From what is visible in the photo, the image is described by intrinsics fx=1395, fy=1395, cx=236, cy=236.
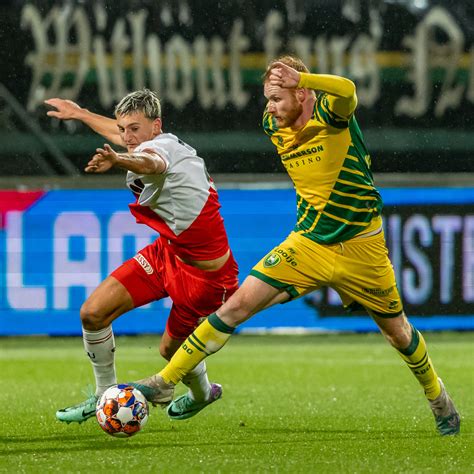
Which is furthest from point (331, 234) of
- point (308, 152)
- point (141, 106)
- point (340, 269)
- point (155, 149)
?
point (141, 106)

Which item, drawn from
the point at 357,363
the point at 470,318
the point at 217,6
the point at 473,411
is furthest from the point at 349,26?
the point at 473,411

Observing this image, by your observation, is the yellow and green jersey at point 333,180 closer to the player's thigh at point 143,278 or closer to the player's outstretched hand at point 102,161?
the player's thigh at point 143,278

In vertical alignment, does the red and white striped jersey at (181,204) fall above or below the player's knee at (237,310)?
above

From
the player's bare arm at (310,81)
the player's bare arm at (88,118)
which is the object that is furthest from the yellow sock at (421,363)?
the player's bare arm at (88,118)

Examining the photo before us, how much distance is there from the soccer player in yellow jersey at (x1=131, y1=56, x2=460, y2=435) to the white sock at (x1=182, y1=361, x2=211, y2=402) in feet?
2.40

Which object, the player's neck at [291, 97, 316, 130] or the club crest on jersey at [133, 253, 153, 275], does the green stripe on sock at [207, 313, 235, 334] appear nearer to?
the club crest on jersey at [133, 253, 153, 275]

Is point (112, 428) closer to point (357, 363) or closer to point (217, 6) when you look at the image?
point (357, 363)

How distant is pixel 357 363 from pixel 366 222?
4.12m

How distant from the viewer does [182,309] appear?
7305 millimetres

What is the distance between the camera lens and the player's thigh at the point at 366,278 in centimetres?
684

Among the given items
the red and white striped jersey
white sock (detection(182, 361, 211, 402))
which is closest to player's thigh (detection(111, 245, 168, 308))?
the red and white striped jersey

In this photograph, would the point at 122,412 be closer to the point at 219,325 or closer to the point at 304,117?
the point at 219,325

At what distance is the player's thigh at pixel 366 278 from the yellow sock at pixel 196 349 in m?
0.66

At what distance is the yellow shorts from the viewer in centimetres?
676
